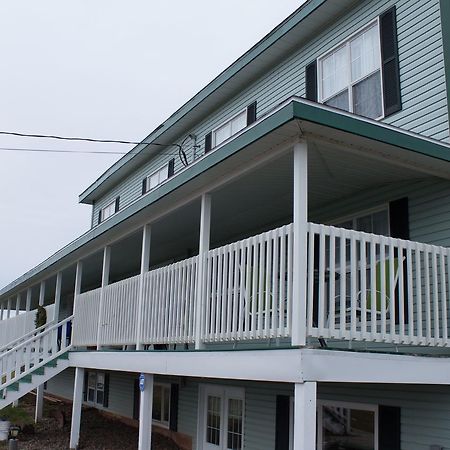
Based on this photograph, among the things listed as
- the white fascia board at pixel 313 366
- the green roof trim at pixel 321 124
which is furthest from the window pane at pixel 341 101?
the white fascia board at pixel 313 366

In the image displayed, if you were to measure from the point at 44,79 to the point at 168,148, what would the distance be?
41.0ft

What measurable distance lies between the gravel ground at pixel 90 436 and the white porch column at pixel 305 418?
761 centimetres

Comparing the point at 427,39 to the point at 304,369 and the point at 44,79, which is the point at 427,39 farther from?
the point at 44,79

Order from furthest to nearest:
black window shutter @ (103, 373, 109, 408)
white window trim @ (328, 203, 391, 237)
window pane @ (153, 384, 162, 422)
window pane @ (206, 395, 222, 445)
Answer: black window shutter @ (103, 373, 109, 408)
window pane @ (153, 384, 162, 422)
window pane @ (206, 395, 222, 445)
white window trim @ (328, 203, 391, 237)

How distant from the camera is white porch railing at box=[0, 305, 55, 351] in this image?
54.9 feet

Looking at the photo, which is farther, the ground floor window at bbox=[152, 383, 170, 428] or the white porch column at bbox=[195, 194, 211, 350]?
the ground floor window at bbox=[152, 383, 170, 428]

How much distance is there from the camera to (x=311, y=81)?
10344mm

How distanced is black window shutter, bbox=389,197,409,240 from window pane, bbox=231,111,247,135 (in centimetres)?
496

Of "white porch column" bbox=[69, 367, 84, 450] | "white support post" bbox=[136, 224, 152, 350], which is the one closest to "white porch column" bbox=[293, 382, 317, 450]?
"white support post" bbox=[136, 224, 152, 350]

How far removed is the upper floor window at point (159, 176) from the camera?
52.7 feet

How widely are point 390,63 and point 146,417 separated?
6.29 metres

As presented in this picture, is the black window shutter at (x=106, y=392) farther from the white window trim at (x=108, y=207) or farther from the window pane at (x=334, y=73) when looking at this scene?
the window pane at (x=334, y=73)

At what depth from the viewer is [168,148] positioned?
16.2 m

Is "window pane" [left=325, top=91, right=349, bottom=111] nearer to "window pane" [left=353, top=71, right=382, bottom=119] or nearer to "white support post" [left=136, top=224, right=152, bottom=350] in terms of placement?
"window pane" [left=353, top=71, right=382, bottom=119]
